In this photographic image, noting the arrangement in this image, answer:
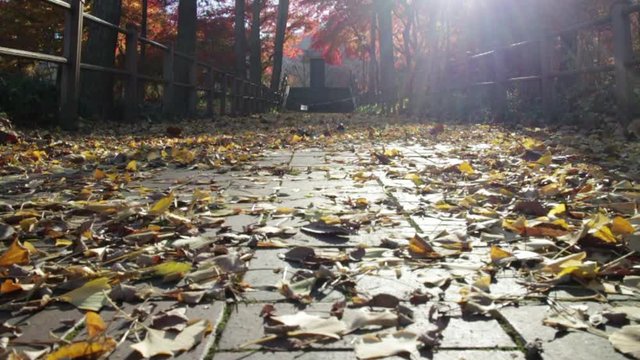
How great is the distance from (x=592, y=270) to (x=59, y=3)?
5.37 metres

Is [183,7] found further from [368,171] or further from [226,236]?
[226,236]

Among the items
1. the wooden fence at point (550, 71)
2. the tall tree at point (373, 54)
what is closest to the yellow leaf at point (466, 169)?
the wooden fence at point (550, 71)

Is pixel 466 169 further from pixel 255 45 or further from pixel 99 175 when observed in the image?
pixel 255 45

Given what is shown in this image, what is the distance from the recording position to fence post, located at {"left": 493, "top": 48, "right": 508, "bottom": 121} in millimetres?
10328

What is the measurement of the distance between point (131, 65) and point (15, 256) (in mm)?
6745

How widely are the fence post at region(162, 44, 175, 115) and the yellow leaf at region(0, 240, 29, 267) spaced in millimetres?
7786

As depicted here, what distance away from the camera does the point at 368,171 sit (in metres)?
3.88

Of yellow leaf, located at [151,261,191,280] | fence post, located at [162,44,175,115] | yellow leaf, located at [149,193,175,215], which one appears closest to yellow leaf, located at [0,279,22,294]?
yellow leaf, located at [151,261,191,280]

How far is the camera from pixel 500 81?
10398 mm

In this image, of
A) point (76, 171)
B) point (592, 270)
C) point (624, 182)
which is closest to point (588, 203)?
point (624, 182)

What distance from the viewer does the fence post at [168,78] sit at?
9.43 metres

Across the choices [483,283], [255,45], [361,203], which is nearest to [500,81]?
[361,203]

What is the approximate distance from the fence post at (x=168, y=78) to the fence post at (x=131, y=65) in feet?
3.33

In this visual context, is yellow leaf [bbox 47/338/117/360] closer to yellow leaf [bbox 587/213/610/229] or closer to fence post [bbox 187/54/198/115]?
yellow leaf [bbox 587/213/610/229]
